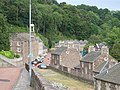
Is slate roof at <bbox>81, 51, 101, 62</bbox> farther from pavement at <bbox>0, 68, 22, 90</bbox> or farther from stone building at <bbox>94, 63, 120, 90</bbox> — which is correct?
pavement at <bbox>0, 68, 22, 90</bbox>

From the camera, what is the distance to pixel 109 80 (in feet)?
113

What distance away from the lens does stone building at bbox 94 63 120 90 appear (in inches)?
1321

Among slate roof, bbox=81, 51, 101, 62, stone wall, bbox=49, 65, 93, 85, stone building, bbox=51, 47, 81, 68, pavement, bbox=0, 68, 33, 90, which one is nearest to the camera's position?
pavement, bbox=0, 68, 33, 90

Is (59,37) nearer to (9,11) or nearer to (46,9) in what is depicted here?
(46,9)

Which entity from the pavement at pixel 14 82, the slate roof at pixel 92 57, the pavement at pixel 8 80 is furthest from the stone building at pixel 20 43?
the pavement at pixel 14 82

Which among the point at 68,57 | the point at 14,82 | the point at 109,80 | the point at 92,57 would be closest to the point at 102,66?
the point at 92,57

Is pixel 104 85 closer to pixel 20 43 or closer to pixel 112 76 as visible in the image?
pixel 112 76

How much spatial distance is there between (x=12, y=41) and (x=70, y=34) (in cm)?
6384

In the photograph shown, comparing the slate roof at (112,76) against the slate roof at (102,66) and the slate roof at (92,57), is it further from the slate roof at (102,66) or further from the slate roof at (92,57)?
the slate roof at (92,57)

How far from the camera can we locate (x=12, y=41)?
71812 mm

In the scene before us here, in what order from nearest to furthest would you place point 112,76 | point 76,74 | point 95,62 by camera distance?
point 112,76
point 95,62
point 76,74

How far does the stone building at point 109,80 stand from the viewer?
33550 millimetres

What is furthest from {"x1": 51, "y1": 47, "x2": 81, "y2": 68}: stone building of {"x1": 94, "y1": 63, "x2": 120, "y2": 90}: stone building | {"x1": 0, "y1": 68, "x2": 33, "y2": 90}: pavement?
{"x1": 0, "y1": 68, "x2": 33, "y2": 90}: pavement

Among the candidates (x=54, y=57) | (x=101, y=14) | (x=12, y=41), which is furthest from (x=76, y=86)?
(x=101, y=14)
